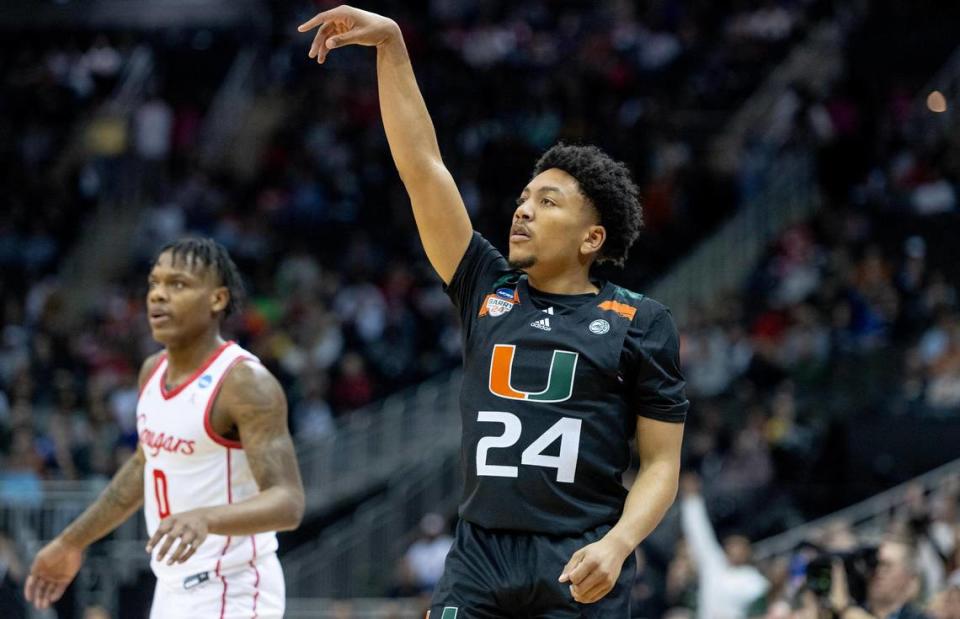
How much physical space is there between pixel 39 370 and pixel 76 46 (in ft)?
28.3

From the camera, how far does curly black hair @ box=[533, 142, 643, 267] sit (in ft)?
17.4

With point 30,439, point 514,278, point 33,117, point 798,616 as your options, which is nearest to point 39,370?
point 30,439

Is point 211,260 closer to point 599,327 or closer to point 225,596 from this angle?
point 225,596

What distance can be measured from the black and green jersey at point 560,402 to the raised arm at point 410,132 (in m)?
0.35

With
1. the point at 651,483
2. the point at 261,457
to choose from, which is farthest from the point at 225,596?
the point at 651,483

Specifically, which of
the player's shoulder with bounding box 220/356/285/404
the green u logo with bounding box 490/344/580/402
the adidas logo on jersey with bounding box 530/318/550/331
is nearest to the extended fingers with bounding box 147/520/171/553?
the player's shoulder with bounding box 220/356/285/404

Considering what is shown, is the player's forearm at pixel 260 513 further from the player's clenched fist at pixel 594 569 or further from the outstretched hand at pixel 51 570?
the player's clenched fist at pixel 594 569

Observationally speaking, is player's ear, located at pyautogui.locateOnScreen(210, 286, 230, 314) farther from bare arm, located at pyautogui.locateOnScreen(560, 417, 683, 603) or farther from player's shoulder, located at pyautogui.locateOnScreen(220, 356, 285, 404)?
bare arm, located at pyautogui.locateOnScreen(560, 417, 683, 603)

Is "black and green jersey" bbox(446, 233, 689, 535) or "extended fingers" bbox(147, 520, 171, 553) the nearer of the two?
"black and green jersey" bbox(446, 233, 689, 535)

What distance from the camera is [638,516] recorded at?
4848 millimetres

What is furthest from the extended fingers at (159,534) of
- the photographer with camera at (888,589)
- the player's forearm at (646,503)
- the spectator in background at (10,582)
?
the photographer with camera at (888,589)

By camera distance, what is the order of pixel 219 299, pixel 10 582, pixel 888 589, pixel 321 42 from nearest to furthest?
pixel 321 42, pixel 219 299, pixel 888 589, pixel 10 582

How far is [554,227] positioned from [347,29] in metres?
1.00

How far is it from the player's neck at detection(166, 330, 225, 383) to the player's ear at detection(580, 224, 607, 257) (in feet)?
6.57
